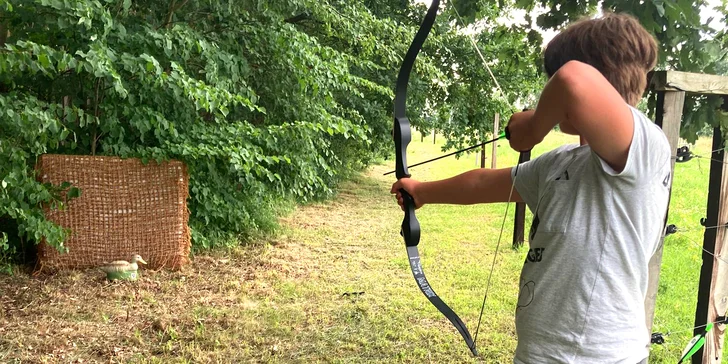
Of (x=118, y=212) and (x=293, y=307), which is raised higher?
(x=118, y=212)

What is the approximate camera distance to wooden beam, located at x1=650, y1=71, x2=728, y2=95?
1.99 metres

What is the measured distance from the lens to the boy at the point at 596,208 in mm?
978

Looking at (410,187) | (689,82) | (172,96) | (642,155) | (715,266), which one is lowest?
(715,266)

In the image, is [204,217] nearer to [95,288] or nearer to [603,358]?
[95,288]

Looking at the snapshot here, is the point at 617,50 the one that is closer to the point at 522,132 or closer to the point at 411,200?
the point at 522,132

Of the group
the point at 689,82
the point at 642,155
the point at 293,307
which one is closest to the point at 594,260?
the point at 642,155

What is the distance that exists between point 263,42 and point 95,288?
250 centimetres

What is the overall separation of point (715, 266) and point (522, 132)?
1.79 meters

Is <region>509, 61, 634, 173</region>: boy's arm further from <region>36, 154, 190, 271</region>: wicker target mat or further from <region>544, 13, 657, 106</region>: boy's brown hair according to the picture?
<region>36, 154, 190, 271</region>: wicker target mat

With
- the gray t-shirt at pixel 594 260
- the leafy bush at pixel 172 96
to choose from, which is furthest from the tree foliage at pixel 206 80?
the gray t-shirt at pixel 594 260

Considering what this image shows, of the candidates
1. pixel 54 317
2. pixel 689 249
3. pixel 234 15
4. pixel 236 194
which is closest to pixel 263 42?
pixel 234 15

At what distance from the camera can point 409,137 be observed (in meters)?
1.72

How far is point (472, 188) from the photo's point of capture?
1.43 metres

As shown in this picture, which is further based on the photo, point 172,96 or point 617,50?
point 172,96
